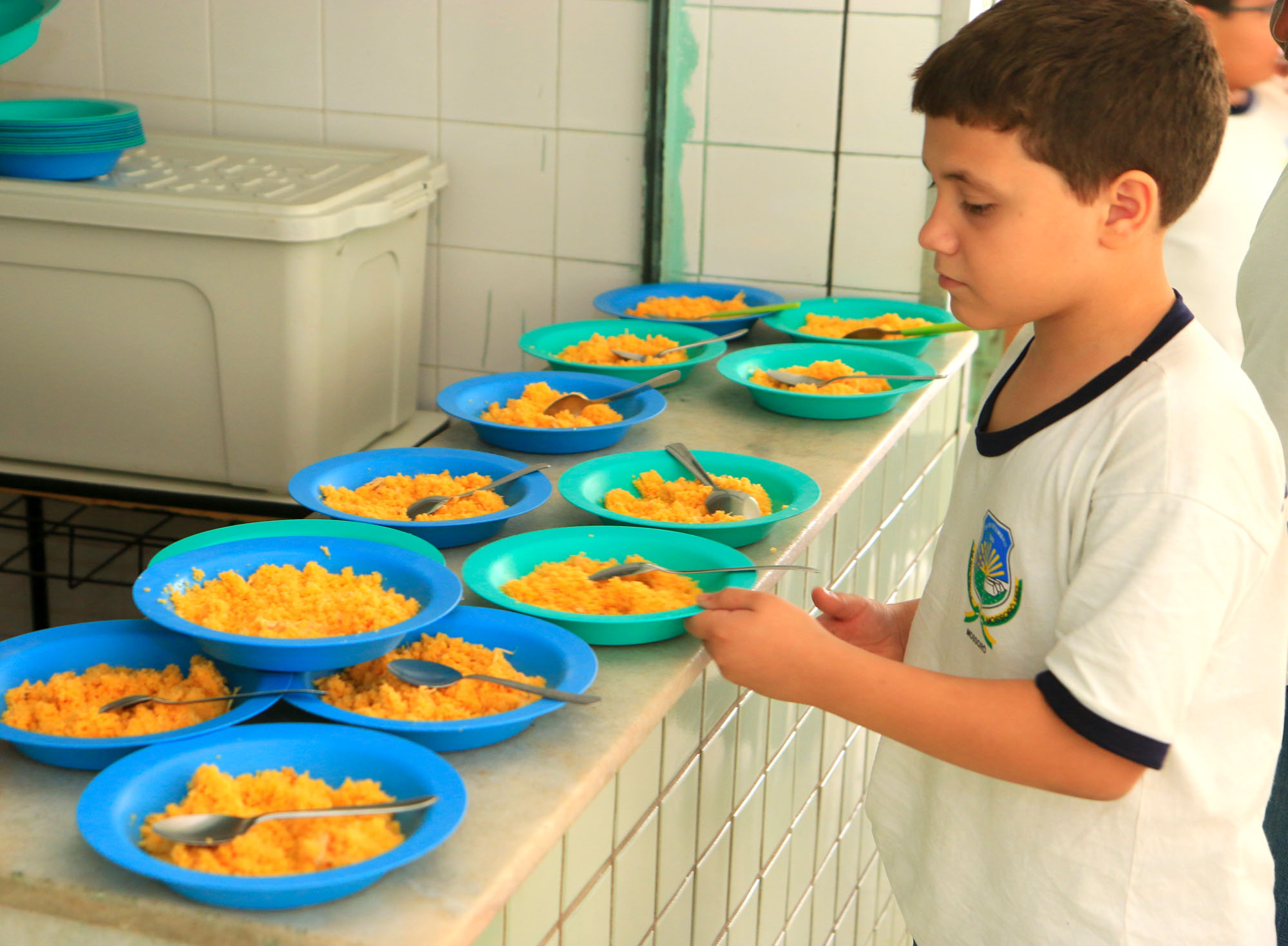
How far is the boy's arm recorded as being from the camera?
2.69ft

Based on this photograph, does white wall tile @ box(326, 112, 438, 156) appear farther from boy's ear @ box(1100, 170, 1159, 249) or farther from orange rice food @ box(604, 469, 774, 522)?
boy's ear @ box(1100, 170, 1159, 249)

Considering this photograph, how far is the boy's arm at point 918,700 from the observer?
32.3 inches

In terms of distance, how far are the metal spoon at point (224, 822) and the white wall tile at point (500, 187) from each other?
149cm

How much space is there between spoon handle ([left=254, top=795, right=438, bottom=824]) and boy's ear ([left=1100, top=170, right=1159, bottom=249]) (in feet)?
1.90

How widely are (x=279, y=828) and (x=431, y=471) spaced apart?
0.66 m

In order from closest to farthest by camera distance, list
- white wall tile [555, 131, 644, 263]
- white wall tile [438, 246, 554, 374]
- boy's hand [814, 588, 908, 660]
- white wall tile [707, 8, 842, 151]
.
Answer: boy's hand [814, 588, 908, 660] → white wall tile [707, 8, 842, 151] → white wall tile [555, 131, 644, 263] → white wall tile [438, 246, 554, 374]

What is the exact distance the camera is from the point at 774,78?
1.95 m

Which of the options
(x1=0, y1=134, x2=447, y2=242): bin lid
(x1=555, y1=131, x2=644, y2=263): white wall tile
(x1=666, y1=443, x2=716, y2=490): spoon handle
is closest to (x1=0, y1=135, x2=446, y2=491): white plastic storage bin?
(x1=0, y1=134, x2=447, y2=242): bin lid

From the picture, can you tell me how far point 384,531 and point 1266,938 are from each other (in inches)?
30.8

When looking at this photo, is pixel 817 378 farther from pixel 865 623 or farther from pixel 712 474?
pixel 865 623

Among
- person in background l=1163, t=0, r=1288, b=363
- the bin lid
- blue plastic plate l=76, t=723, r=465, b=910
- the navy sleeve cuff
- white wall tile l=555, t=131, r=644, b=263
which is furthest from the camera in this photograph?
white wall tile l=555, t=131, r=644, b=263

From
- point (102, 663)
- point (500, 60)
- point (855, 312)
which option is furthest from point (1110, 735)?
point (500, 60)

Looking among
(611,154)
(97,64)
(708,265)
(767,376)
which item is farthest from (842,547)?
(97,64)

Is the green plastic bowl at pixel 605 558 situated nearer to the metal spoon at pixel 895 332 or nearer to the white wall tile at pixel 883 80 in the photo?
the metal spoon at pixel 895 332
